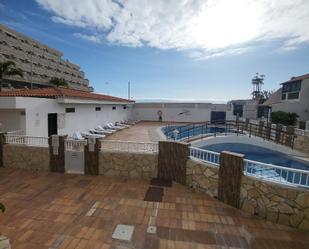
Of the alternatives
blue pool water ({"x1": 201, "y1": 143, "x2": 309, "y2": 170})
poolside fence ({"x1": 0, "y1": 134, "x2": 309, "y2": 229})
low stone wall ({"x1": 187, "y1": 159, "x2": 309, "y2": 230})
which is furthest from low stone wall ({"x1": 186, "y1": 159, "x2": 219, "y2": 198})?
blue pool water ({"x1": 201, "y1": 143, "x2": 309, "y2": 170})

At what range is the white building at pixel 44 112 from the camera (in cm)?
909

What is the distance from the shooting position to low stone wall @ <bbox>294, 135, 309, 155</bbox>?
1191 centimetres

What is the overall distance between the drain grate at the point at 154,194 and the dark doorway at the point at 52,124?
25.8 ft

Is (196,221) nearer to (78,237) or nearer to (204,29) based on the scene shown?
(78,237)

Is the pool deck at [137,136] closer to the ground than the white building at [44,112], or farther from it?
closer to the ground

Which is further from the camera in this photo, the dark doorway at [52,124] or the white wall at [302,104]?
the white wall at [302,104]

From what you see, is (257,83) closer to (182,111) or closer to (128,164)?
(182,111)

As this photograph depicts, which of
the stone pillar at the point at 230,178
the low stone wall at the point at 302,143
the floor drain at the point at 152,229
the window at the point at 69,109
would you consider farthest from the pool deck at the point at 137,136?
the low stone wall at the point at 302,143

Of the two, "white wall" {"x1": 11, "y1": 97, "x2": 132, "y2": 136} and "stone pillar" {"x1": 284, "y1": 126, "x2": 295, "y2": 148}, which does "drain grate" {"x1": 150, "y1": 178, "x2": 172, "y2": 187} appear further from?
"stone pillar" {"x1": 284, "y1": 126, "x2": 295, "y2": 148}

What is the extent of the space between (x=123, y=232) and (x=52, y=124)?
30.2 feet

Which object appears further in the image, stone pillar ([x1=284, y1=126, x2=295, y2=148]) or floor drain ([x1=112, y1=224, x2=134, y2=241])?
stone pillar ([x1=284, y1=126, x2=295, y2=148])

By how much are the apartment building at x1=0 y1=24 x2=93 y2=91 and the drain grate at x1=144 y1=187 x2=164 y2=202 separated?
3100 centimetres

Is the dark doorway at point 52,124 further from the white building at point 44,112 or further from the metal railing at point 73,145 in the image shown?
the metal railing at point 73,145

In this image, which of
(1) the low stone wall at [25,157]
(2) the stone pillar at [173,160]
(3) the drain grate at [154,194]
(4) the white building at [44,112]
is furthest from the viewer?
(4) the white building at [44,112]
